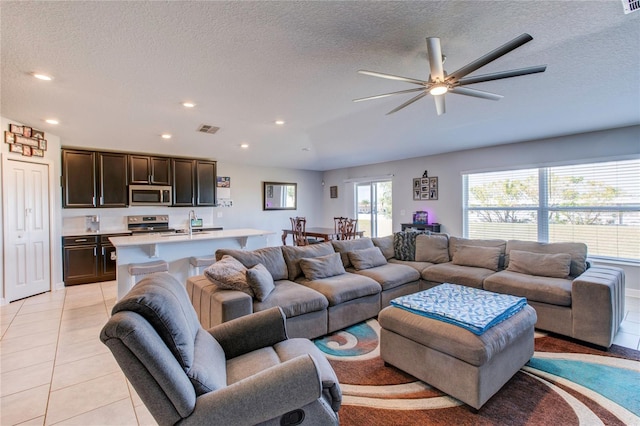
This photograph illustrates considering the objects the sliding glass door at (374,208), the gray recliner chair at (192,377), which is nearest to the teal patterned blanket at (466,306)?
the gray recliner chair at (192,377)

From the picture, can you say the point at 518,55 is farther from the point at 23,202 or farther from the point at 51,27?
the point at 23,202

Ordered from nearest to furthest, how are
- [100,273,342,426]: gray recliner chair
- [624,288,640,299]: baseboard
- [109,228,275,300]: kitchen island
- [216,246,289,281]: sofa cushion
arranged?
[100,273,342,426]: gray recliner chair
[216,246,289,281]: sofa cushion
[109,228,275,300]: kitchen island
[624,288,640,299]: baseboard

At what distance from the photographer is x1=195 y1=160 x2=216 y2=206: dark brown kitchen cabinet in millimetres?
6680

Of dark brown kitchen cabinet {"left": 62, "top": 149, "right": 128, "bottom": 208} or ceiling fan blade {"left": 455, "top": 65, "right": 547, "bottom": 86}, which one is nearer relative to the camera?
ceiling fan blade {"left": 455, "top": 65, "right": 547, "bottom": 86}

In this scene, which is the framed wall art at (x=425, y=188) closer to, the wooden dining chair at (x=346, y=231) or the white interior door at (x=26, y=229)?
the wooden dining chair at (x=346, y=231)

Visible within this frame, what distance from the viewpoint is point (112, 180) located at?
569 cm

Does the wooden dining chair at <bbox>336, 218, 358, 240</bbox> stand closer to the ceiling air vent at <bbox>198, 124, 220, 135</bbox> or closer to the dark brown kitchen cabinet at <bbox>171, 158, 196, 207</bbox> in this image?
the ceiling air vent at <bbox>198, 124, 220, 135</bbox>

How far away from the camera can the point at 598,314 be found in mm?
2781

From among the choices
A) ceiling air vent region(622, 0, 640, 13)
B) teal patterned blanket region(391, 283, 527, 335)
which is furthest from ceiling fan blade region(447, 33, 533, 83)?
teal patterned blanket region(391, 283, 527, 335)

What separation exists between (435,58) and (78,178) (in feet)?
20.2

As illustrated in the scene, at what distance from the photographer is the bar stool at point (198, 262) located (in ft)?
13.5

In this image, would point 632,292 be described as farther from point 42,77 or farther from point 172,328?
point 42,77

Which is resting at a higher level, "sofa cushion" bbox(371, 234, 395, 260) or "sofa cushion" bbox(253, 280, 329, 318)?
"sofa cushion" bbox(371, 234, 395, 260)

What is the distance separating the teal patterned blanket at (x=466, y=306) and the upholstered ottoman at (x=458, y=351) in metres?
0.04
